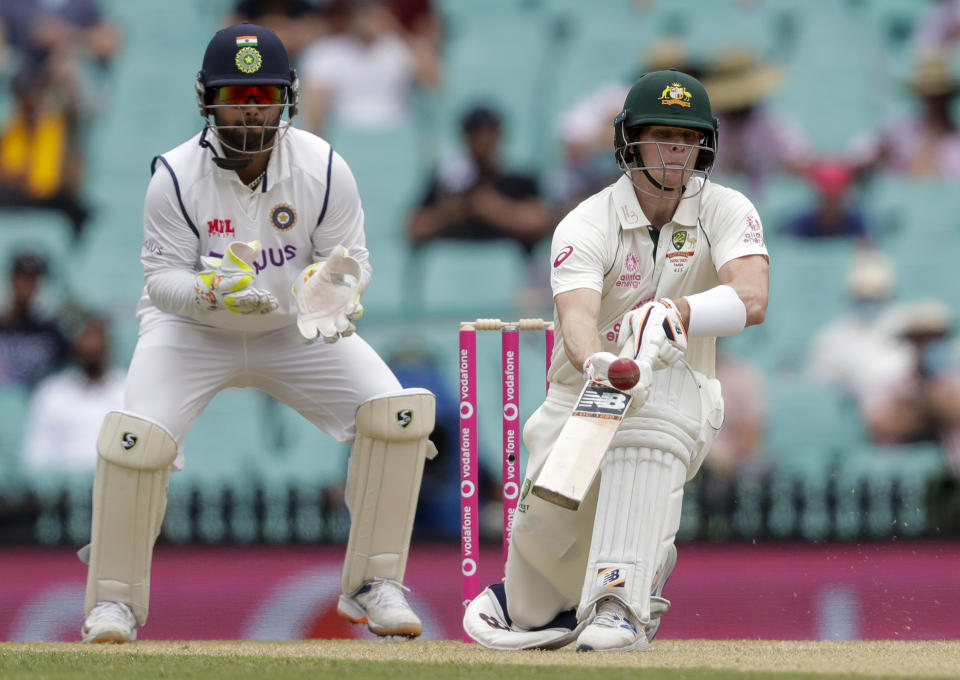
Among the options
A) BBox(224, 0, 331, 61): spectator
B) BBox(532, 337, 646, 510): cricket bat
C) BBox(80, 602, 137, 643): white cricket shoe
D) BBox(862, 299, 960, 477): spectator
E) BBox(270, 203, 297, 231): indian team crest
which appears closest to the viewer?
BBox(532, 337, 646, 510): cricket bat

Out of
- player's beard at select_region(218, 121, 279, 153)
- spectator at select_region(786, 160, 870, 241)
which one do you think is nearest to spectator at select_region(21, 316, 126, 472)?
spectator at select_region(786, 160, 870, 241)

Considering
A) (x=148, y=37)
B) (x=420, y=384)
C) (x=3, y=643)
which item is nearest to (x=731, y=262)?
(x=3, y=643)

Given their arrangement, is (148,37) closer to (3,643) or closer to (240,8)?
(240,8)

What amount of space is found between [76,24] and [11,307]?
1389mm

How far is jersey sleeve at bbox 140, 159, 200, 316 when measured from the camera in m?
4.16

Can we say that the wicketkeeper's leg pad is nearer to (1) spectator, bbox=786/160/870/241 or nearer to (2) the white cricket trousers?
(2) the white cricket trousers

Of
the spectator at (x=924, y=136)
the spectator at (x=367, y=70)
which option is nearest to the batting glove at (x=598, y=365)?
the spectator at (x=367, y=70)

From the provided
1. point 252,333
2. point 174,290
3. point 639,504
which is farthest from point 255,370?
point 639,504

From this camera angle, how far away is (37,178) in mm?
7652

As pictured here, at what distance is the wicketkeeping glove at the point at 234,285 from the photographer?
397 cm

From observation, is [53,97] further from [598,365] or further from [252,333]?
[598,365]

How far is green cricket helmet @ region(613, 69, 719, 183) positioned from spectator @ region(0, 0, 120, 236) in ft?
14.1

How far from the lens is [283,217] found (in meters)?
4.23

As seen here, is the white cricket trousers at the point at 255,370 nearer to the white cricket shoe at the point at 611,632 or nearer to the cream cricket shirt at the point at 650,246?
the cream cricket shirt at the point at 650,246
